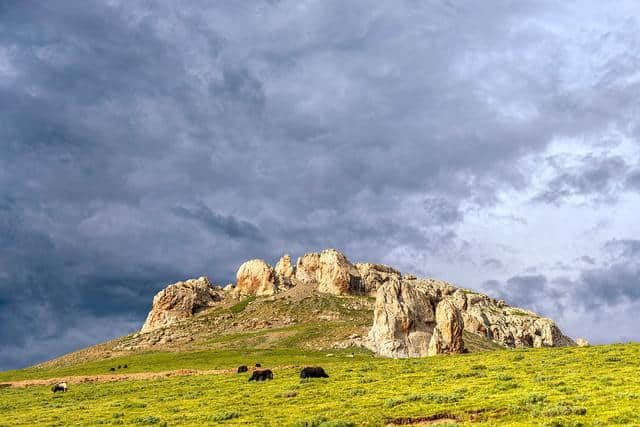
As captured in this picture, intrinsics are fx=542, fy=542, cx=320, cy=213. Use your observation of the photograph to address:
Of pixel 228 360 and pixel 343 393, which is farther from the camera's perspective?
pixel 228 360

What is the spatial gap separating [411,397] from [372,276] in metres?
144

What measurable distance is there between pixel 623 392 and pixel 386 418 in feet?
39.4

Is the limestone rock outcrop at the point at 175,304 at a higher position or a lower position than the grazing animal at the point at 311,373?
higher

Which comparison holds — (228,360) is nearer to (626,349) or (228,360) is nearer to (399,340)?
(399,340)

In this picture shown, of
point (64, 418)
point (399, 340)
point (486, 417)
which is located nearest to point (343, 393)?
point (486, 417)

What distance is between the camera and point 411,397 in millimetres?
31500

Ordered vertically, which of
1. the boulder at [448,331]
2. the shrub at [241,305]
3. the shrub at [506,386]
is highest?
the shrub at [241,305]

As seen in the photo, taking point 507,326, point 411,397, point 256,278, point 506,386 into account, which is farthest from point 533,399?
point 256,278

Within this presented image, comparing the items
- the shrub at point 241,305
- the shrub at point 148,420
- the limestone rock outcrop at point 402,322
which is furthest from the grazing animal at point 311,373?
the shrub at point 241,305

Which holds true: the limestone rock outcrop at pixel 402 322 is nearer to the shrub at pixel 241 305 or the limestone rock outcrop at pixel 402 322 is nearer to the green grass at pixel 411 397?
the green grass at pixel 411 397

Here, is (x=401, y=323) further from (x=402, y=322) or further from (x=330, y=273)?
(x=330, y=273)

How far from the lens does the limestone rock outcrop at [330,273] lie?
166 m

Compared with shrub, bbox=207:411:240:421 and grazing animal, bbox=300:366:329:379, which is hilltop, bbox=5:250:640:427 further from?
grazing animal, bbox=300:366:329:379

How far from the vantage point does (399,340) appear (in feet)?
312
